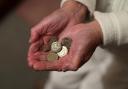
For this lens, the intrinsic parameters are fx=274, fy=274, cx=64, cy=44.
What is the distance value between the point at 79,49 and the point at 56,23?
0.43 feet

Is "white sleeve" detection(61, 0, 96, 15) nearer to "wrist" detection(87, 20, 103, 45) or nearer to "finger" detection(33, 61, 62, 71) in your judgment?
"wrist" detection(87, 20, 103, 45)

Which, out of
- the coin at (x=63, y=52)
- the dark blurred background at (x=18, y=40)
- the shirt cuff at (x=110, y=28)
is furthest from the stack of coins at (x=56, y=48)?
the dark blurred background at (x=18, y=40)

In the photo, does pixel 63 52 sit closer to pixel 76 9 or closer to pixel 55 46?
pixel 55 46

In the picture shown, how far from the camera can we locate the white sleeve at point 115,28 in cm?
68

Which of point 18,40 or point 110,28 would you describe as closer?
point 110,28

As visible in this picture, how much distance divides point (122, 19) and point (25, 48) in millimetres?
814

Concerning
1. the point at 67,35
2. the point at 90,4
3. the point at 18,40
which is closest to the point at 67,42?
the point at 67,35

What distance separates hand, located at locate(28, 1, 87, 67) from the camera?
2.50ft

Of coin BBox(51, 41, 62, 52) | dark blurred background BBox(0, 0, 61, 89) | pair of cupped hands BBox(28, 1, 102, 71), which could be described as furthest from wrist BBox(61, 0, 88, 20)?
dark blurred background BBox(0, 0, 61, 89)

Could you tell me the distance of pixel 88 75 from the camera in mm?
921

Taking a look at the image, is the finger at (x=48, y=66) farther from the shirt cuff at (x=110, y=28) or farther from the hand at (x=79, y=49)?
the shirt cuff at (x=110, y=28)

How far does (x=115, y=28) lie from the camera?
68 centimetres

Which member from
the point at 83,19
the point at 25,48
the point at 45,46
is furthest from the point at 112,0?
the point at 25,48

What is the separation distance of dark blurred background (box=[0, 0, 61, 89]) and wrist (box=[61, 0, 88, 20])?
0.42 metres
